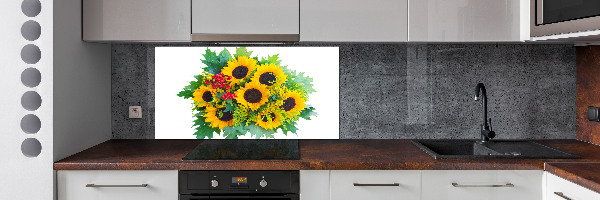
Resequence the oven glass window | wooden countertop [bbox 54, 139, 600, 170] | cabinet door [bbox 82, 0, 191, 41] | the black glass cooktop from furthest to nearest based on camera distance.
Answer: cabinet door [bbox 82, 0, 191, 41], the black glass cooktop, wooden countertop [bbox 54, 139, 600, 170], the oven glass window

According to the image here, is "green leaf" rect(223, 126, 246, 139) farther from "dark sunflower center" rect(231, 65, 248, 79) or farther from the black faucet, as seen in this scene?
the black faucet

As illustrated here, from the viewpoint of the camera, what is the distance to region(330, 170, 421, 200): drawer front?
207 centimetres

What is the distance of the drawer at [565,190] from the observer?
172 cm

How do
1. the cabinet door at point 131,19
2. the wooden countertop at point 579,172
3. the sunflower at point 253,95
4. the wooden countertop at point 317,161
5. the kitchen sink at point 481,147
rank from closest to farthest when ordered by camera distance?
the wooden countertop at point 579,172 < the wooden countertop at point 317,161 < the cabinet door at point 131,19 < the kitchen sink at point 481,147 < the sunflower at point 253,95

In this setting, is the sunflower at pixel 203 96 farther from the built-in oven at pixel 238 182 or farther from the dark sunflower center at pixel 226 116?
the built-in oven at pixel 238 182

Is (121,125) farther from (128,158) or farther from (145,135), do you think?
(128,158)

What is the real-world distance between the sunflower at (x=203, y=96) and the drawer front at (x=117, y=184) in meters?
0.74

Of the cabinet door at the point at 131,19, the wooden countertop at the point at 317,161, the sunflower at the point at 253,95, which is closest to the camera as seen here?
the wooden countertop at the point at 317,161

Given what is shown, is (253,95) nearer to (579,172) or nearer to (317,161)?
(317,161)

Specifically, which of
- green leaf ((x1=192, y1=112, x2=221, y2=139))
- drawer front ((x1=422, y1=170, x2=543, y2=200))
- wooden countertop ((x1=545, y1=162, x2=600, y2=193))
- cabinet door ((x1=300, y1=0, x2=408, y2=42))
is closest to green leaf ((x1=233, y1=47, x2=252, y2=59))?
green leaf ((x1=192, y1=112, x2=221, y2=139))

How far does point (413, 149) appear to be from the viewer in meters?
2.37

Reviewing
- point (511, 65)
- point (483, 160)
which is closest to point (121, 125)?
point (483, 160)

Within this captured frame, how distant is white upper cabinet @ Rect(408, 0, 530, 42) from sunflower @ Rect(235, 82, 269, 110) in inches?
32.0
